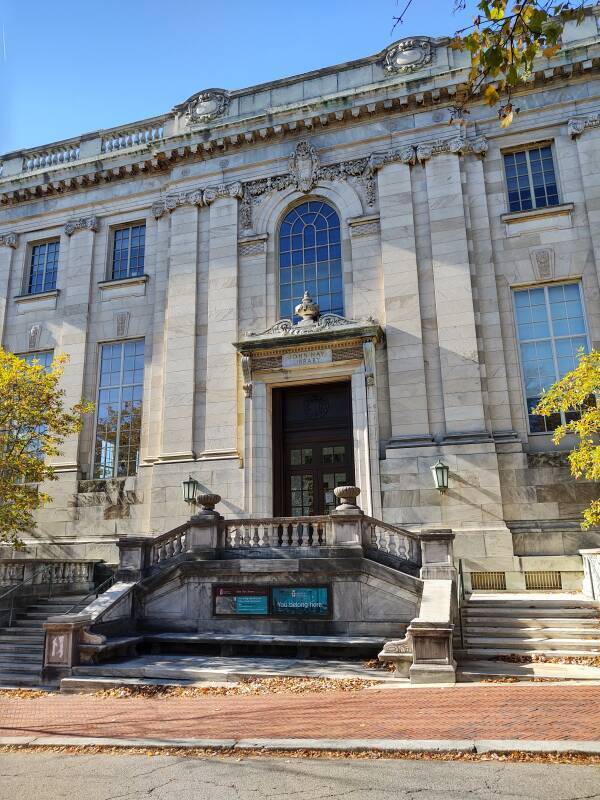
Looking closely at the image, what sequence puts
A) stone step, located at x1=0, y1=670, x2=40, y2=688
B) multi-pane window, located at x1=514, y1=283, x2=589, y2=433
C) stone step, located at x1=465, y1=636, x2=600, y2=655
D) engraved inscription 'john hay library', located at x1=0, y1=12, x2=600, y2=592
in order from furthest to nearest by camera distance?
multi-pane window, located at x1=514, y1=283, x2=589, y2=433, engraved inscription 'john hay library', located at x1=0, y1=12, x2=600, y2=592, stone step, located at x1=0, y1=670, x2=40, y2=688, stone step, located at x1=465, y1=636, x2=600, y2=655

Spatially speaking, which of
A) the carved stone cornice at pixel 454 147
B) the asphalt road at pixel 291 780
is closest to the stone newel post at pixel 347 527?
the asphalt road at pixel 291 780

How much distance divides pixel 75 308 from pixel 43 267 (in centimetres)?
310

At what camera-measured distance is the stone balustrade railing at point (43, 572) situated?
15.7 metres

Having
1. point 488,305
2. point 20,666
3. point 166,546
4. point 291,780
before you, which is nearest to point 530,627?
point 291,780

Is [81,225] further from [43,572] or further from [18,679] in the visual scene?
[18,679]

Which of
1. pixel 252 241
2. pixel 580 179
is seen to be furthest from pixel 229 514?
pixel 580 179

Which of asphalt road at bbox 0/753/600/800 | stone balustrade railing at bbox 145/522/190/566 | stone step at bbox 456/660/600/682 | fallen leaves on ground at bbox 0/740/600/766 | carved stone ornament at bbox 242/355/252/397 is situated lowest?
asphalt road at bbox 0/753/600/800

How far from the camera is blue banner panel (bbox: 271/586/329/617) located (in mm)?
12648

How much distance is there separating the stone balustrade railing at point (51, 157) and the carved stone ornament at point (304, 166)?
29.8 ft

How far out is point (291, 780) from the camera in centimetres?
592

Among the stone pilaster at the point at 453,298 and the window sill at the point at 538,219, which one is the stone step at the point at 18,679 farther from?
the window sill at the point at 538,219

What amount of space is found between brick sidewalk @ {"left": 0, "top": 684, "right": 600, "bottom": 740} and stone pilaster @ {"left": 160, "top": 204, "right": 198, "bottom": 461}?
32.7 ft

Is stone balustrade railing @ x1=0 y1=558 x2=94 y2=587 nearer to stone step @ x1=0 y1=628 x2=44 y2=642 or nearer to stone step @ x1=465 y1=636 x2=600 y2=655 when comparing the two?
stone step @ x1=0 y1=628 x2=44 y2=642

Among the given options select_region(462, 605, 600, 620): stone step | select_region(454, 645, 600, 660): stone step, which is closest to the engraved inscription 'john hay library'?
select_region(462, 605, 600, 620): stone step
